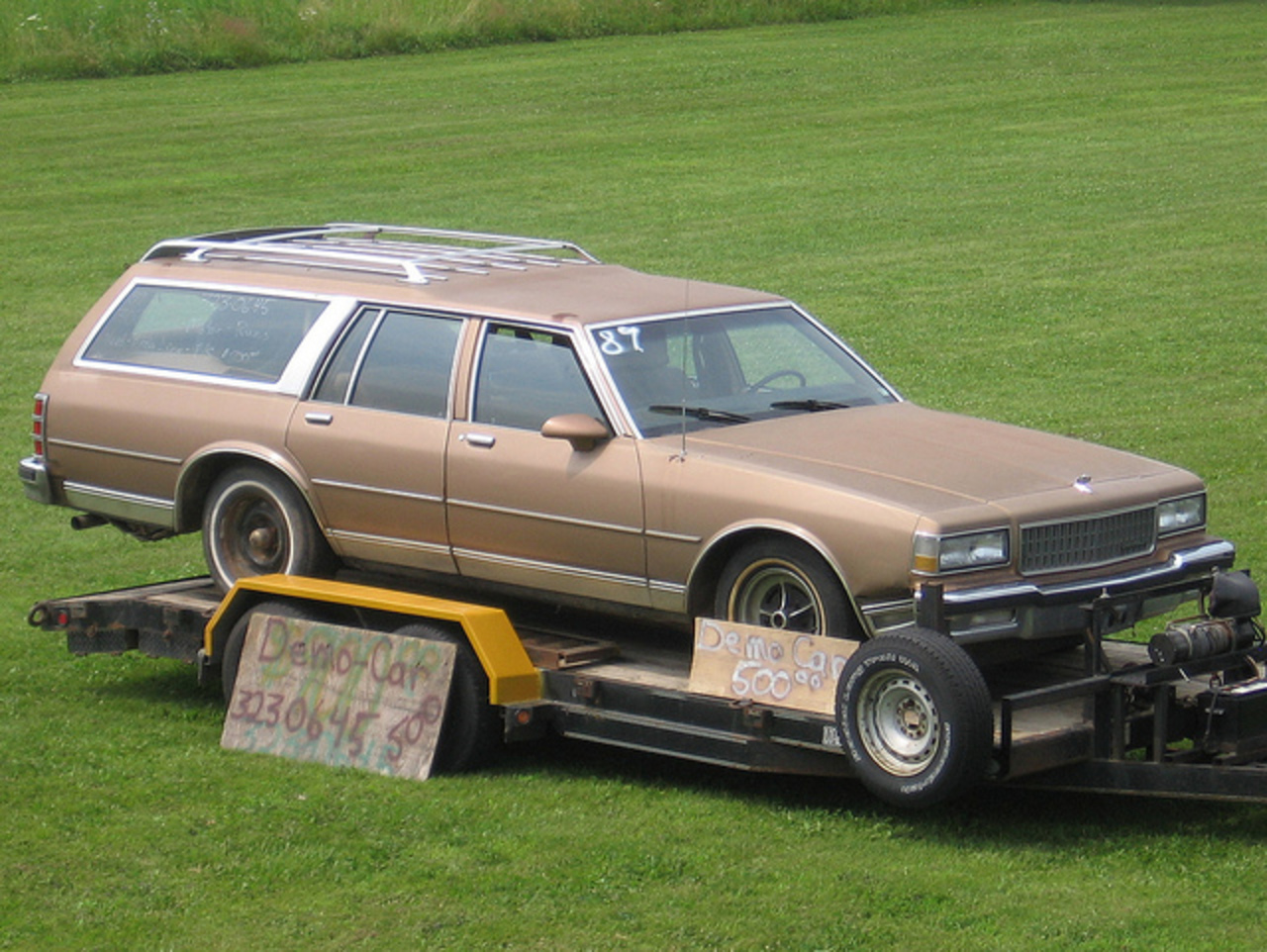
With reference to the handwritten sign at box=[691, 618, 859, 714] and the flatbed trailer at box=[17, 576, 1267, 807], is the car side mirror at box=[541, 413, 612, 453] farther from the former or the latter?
the handwritten sign at box=[691, 618, 859, 714]

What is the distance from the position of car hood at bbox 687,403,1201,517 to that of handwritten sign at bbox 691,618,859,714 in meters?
0.58

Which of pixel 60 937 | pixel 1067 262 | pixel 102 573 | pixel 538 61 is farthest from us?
pixel 538 61

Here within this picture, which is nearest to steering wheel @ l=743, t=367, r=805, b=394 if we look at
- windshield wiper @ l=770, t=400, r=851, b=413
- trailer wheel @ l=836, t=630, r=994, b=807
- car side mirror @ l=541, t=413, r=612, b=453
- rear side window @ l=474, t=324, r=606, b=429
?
windshield wiper @ l=770, t=400, r=851, b=413

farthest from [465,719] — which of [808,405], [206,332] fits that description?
[206,332]

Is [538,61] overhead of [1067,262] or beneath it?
overhead

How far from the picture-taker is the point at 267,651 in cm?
859

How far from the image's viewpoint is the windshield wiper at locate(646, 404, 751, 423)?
834 centimetres

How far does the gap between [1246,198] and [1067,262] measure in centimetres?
385

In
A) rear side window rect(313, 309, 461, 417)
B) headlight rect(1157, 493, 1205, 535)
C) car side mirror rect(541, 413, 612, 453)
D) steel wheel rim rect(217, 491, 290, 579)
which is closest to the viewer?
headlight rect(1157, 493, 1205, 535)

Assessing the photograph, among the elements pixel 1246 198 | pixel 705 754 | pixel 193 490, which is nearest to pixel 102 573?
pixel 193 490

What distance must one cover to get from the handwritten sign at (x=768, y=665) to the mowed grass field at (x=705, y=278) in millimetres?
441

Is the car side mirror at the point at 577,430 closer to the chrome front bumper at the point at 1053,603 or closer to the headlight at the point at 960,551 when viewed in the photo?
the headlight at the point at 960,551

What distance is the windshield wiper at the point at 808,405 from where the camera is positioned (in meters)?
8.59

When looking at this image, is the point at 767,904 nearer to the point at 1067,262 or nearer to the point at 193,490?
the point at 193,490
